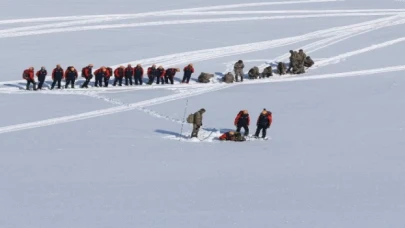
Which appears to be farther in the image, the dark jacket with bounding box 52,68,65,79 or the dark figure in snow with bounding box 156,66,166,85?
the dark figure in snow with bounding box 156,66,166,85

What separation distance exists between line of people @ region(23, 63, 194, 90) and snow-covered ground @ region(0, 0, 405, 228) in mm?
522

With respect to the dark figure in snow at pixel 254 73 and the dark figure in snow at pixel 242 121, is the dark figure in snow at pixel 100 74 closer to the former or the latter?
the dark figure in snow at pixel 254 73

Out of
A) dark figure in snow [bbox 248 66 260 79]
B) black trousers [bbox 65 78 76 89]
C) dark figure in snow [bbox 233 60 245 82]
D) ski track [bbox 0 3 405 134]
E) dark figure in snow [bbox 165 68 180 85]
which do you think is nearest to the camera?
ski track [bbox 0 3 405 134]

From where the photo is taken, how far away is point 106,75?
28.3m

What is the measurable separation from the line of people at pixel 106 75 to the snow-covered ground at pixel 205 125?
0.52m

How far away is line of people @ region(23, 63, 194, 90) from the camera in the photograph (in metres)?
27.6

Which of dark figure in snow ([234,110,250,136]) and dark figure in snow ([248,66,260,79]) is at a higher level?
dark figure in snow ([248,66,260,79])

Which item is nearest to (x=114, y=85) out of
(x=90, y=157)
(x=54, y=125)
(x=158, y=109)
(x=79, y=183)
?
(x=158, y=109)

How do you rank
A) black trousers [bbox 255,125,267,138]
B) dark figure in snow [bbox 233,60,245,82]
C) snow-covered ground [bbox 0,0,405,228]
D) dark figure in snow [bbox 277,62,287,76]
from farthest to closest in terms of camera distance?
→ dark figure in snow [bbox 277,62,287,76] → dark figure in snow [bbox 233,60,245,82] → black trousers [bbox 255,125,267,138] → snow-covered ground [bbox 0,0,405,228]

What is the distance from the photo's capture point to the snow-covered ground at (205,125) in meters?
14.2

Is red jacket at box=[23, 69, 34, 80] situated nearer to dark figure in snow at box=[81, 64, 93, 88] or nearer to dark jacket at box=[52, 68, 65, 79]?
dark jacket at box=[52, 68, 65, 79]

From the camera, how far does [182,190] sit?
607 inches

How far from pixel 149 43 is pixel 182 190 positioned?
2143 cm

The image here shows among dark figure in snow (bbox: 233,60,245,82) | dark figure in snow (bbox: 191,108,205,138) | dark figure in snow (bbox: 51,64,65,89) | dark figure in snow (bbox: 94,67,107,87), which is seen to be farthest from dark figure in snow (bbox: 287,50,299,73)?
dark figure in snow (bbox: 191,108,205,138)
